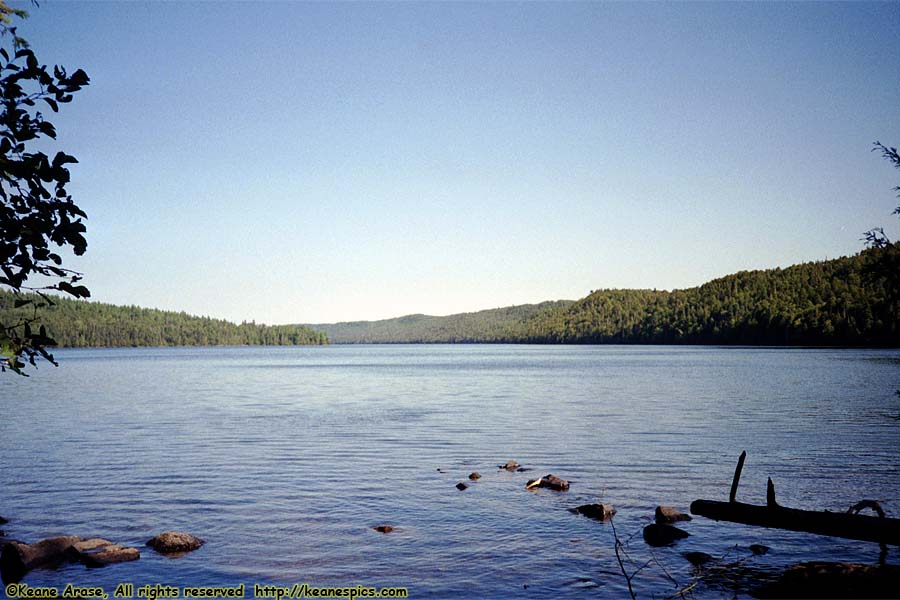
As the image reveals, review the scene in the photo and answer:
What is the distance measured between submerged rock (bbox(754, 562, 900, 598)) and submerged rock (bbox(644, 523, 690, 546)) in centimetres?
774

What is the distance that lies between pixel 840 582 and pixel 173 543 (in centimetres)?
1382

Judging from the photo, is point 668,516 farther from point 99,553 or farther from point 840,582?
point 99,553

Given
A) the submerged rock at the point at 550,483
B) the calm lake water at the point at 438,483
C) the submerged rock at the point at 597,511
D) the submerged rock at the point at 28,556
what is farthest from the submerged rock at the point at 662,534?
the submerged rock at the point at 28,556

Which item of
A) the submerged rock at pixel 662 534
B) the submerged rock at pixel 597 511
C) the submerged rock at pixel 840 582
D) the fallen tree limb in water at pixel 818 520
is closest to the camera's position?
the submerged rock at pixel 840 582

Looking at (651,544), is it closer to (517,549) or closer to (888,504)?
(517,549)

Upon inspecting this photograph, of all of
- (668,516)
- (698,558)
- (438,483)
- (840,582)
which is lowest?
(438,483)

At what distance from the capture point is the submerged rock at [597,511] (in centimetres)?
1909

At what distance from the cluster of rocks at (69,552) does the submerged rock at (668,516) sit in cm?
1170

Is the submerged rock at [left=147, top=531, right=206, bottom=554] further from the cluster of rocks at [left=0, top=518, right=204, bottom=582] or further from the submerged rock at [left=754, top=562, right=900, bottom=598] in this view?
the submerged rock at [left=754, top=562, right=900, bottom=598]

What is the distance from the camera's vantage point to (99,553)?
15.4 metres

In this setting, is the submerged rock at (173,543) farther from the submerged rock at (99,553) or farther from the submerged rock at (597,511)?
the submerged rock at (597,511)

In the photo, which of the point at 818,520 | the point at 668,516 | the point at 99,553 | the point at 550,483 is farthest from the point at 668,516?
the point at 99,553

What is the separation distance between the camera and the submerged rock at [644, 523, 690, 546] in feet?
55.1

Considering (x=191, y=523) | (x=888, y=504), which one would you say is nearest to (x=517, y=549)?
(x=191, y=523)
